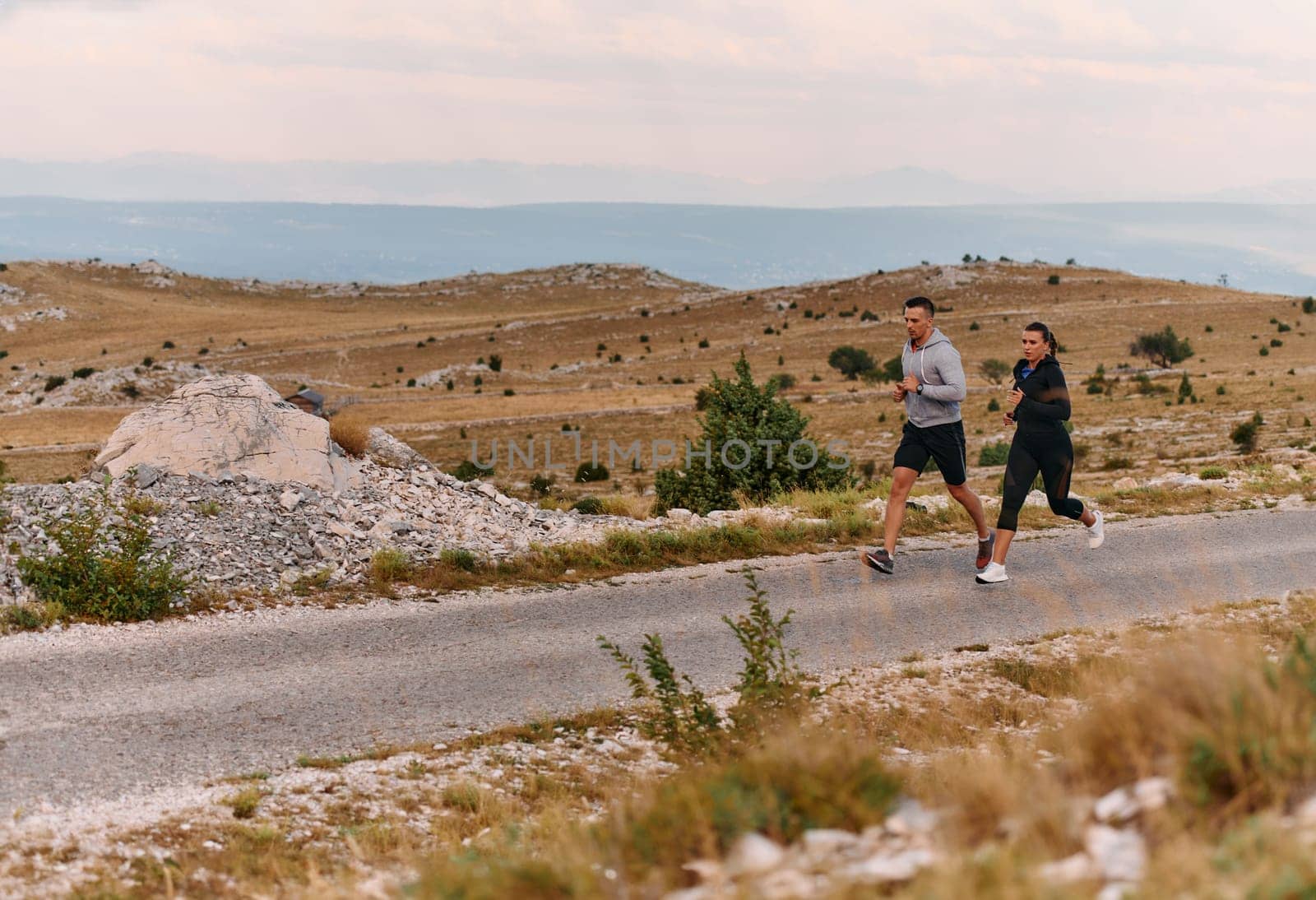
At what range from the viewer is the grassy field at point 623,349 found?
37719mm

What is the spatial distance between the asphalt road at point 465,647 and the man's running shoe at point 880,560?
0.16m

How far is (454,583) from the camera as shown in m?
10.4

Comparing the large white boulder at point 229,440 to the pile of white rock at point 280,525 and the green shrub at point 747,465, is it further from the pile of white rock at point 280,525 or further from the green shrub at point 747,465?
the green shrub at point 747,465

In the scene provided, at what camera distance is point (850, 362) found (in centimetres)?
6250

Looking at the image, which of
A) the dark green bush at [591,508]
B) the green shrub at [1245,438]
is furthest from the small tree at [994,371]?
the dark green bush at [591,508]

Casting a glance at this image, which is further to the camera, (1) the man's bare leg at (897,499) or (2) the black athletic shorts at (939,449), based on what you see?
(1) the man's bare leg at (897,499)

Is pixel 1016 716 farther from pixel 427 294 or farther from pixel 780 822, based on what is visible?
pixel 427 294

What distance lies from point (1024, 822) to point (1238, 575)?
8858mm

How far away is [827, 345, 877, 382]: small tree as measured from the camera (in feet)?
203

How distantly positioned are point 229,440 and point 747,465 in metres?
8.63

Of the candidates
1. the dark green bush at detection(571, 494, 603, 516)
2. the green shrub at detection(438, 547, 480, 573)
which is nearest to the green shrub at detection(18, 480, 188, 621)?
the green shrub at detection(438, 547, 480, 573)

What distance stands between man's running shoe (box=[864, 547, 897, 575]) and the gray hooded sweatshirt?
1420 millimetres

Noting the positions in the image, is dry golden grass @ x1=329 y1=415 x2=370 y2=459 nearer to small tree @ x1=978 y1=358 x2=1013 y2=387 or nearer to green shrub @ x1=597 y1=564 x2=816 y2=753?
green shrub @ x1=597 y1=564 x2=816 y2=753

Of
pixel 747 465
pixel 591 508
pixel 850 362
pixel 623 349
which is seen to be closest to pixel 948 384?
pixel 591 508
